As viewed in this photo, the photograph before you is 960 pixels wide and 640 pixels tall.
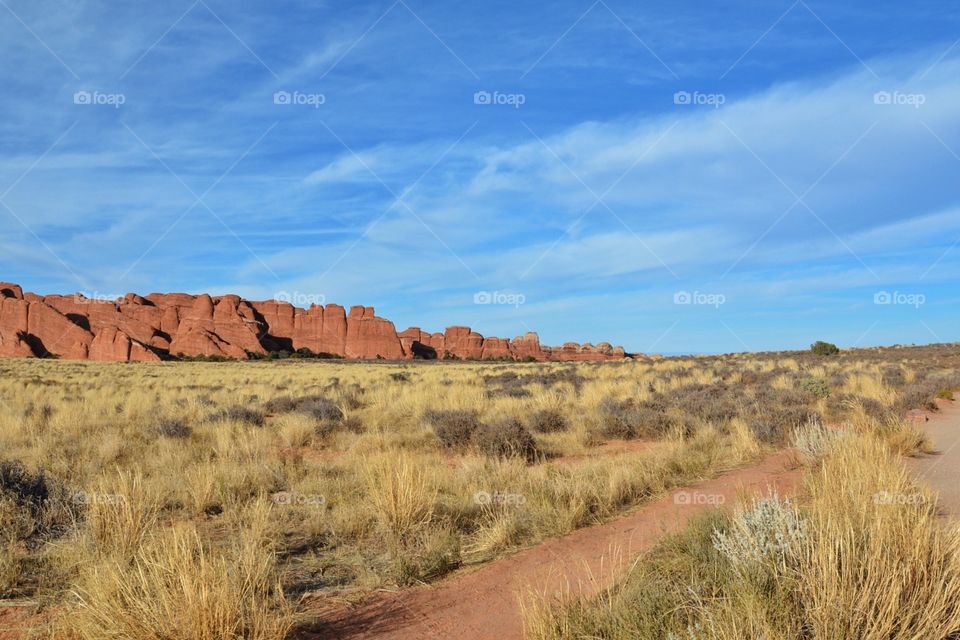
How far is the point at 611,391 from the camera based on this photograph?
1681cm

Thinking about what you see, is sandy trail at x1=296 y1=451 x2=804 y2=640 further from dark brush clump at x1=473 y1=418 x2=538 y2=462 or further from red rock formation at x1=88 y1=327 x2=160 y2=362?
red rock formation at x1=88 y1=327 x2=160 y2=362

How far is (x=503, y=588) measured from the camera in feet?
14.5

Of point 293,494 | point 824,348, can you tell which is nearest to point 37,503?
point 293,494

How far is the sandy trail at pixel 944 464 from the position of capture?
18.9 ft

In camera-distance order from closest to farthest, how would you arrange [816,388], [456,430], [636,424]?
1. [456,430]
2. [636,424]
3. [816,388]

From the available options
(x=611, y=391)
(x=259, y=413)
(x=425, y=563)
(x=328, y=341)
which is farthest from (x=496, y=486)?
(x=328, y=341)

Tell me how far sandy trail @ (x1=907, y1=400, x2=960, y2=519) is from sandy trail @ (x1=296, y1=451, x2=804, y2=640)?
2045 millimetres

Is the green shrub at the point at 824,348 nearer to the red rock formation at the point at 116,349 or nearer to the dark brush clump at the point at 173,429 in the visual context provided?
the dark brush clump at the point at 173,429

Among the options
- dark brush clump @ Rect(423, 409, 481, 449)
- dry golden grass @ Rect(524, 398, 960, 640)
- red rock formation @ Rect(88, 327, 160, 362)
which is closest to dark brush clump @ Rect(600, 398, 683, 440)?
dark brush clump @ Rect(423, 409, 481, 449)

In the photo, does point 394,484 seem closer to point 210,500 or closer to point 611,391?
point 210,500

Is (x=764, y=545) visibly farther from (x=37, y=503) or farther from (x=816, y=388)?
(x=816, y=388)

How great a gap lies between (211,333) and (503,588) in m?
87.1

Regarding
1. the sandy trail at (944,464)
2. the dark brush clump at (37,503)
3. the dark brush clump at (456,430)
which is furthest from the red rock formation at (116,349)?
the sandy trail at (944,464)

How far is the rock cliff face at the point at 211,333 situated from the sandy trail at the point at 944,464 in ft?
247
